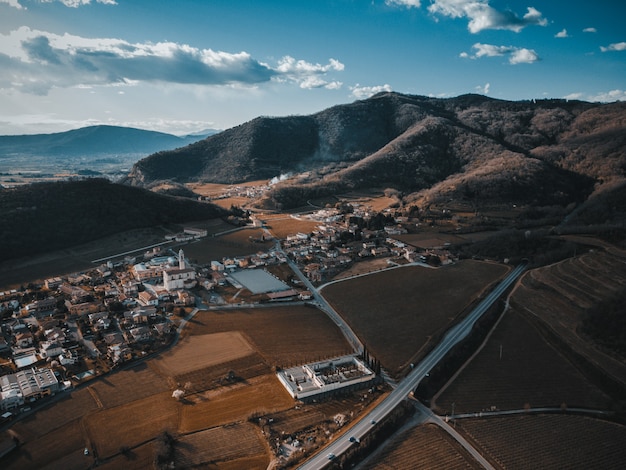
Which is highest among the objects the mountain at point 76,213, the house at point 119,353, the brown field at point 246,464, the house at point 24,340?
the mountain at point 76,213

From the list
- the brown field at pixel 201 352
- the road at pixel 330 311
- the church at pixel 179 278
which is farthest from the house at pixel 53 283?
the road at pixel 330 311

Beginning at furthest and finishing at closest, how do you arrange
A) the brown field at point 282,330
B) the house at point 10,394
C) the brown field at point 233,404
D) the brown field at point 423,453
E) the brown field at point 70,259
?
the brown field at point 70,259
the brown field at point 282,330
the house at point 10,394
the brown field at point 233,404
the brown field at point 423,453

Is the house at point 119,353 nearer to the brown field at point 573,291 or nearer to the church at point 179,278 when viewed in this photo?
the church at point 179,278

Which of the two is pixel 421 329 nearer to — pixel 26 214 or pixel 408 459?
pixel 408 459

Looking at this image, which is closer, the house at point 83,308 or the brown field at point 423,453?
the brown field at point 423,453

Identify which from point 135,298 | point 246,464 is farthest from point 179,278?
point 246,464

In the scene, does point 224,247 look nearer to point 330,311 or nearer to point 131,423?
point 330,311

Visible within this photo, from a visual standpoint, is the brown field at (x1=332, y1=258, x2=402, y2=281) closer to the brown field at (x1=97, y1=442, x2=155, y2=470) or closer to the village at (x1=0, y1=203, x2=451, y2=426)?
the village at (x1=0, y1=203, x2=451, y2=426)
